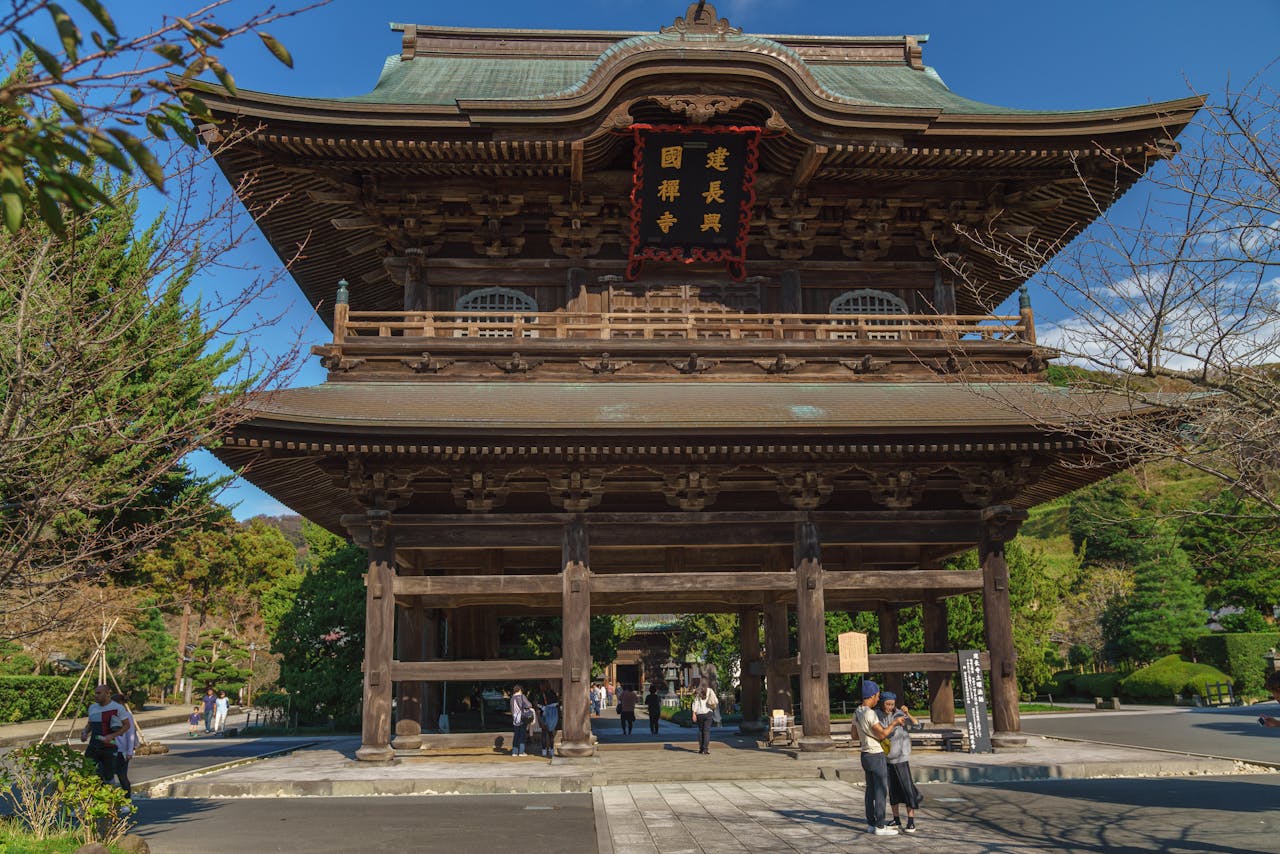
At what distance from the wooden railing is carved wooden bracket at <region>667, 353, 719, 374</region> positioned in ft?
1.27

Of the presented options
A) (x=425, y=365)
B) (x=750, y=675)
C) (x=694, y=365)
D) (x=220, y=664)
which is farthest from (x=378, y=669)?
(x=220, y=664)

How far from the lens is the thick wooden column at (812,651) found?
14570 millimetres

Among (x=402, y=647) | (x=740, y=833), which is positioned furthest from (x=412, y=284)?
(x=740, y=833)

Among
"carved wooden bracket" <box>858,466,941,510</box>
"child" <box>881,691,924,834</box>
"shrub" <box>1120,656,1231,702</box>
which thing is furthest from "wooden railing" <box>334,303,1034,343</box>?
"shrub" <box>1120,656,1231,702</box>

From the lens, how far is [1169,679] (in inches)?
1500

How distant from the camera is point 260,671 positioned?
1705 inches

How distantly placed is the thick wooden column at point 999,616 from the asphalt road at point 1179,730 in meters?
3.55

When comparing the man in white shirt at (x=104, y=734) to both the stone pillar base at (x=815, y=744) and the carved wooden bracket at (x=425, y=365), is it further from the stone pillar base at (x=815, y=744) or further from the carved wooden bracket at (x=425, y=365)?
the stone pillar base at (x=815, y=744)

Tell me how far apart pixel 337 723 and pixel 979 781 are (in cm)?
2262

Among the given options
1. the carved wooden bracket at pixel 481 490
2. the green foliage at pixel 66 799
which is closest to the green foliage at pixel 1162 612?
the carved wooden bracket at pixel 481 490

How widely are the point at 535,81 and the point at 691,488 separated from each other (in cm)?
1055

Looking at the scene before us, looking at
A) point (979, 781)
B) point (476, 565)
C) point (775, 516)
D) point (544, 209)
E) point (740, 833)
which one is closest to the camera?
point (740, 833)

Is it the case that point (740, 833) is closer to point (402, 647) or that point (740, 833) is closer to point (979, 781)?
point (979, 781)

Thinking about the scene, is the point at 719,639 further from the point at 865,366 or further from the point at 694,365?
the point at 694,365
